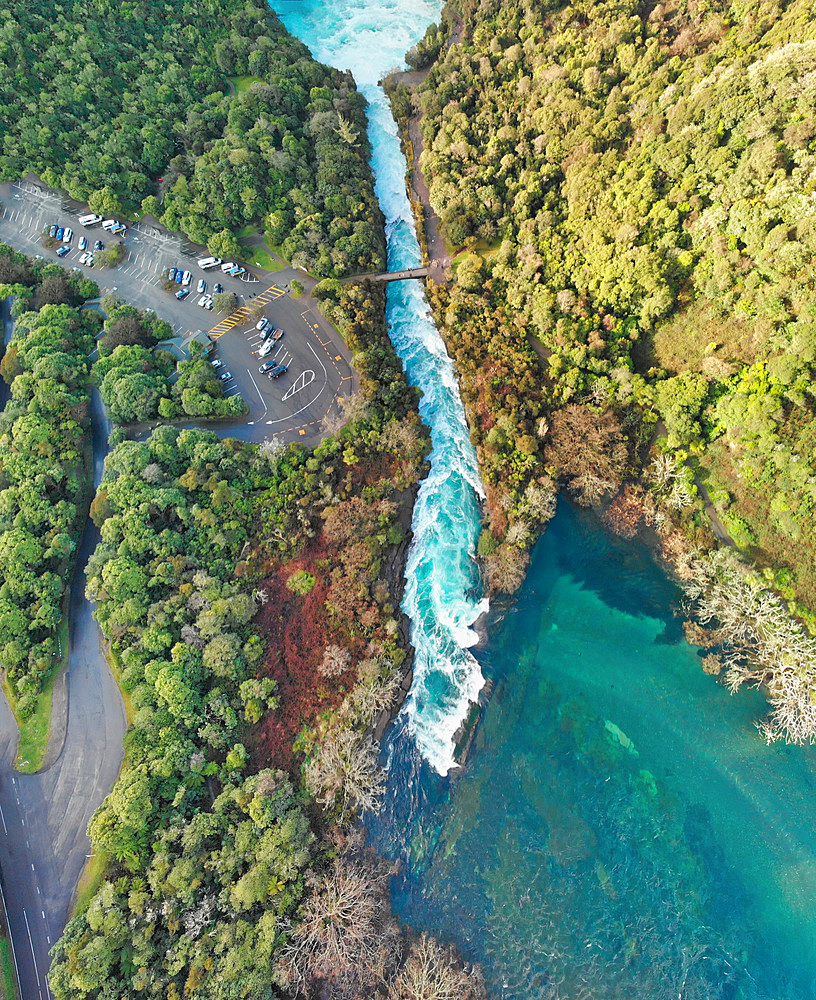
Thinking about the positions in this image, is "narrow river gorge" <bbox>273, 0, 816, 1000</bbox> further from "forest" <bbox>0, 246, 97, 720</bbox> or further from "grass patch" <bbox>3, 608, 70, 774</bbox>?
"forest" <bbox>0, 246, 97, 720</bbox>

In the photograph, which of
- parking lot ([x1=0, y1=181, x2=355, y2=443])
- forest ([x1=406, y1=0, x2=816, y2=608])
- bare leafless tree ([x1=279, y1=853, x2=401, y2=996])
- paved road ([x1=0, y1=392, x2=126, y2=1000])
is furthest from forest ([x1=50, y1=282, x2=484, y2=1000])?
forest ([x1=406, y1=0, x2=816, y2=608])

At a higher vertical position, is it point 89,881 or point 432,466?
point 432,466

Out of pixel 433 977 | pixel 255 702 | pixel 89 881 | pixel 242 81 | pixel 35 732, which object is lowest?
pixel 89 881

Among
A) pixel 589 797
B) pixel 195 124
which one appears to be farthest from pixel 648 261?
pixel 195 124

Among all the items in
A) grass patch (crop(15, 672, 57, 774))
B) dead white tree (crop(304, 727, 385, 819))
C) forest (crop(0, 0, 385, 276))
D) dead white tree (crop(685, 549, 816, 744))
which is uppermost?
forest (crop(0, 0, 385, 276))

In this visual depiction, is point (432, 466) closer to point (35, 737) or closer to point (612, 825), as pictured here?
point (612, 825)

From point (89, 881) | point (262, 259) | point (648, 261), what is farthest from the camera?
point (262, 259)
